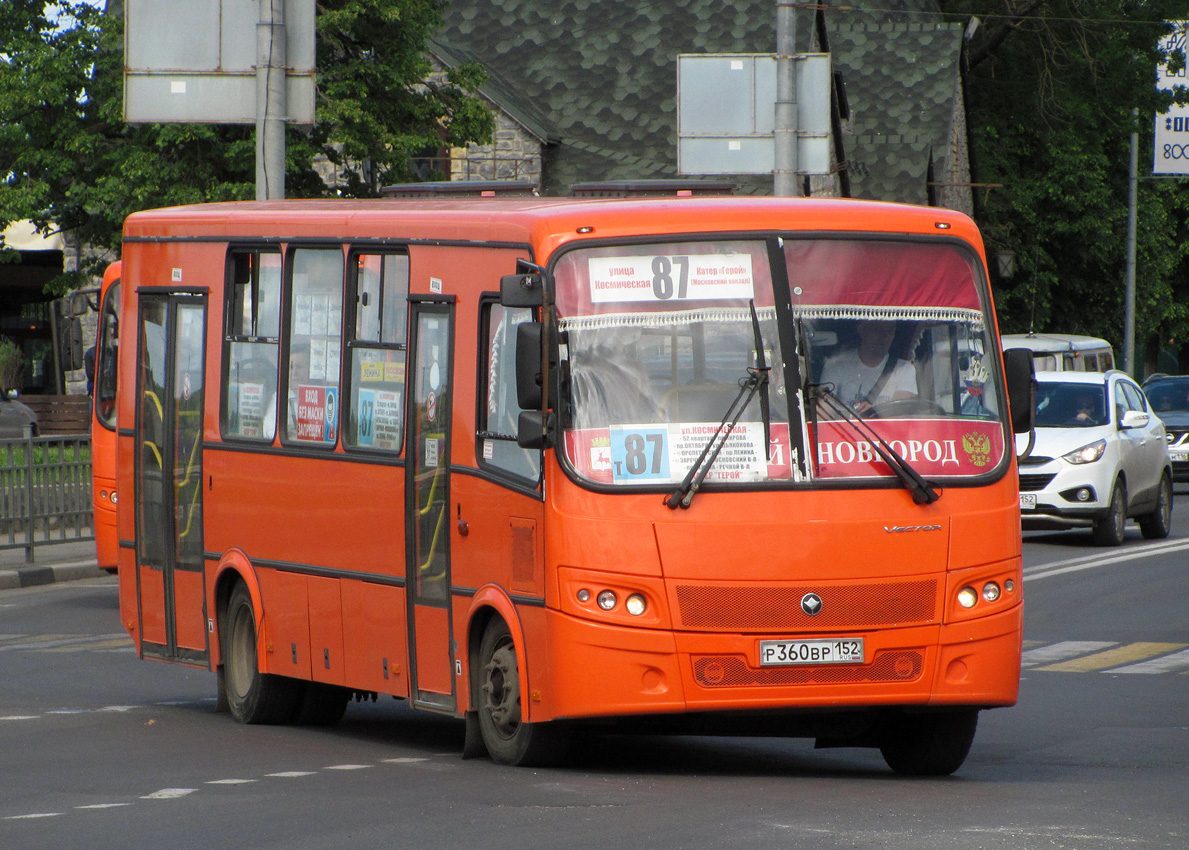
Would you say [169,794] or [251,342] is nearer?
[169,794]

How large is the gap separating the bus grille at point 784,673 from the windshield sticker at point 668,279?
149 centimetres

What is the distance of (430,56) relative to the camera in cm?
3700

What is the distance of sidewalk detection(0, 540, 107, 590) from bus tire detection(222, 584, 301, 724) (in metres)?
9.15

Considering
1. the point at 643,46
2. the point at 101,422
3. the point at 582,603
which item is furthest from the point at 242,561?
the point at 643,46

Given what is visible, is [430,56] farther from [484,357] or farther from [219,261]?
[484,357]

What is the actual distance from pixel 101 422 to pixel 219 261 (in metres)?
7.39

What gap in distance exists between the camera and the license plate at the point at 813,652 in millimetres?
8766

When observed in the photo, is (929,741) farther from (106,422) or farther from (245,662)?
(106,422)

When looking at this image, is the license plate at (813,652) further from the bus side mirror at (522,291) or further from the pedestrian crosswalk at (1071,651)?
the pedestrian crosswalk at (1071,651)

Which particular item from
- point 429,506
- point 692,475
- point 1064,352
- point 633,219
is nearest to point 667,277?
point 633,219

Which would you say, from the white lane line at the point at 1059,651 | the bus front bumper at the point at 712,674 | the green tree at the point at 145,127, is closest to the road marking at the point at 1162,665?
the white lane line at the point at 1059,651

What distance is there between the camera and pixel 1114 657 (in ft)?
48.8

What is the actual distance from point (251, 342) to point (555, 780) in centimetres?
374

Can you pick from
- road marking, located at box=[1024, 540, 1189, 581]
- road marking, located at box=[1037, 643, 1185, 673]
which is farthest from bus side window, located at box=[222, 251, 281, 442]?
road marking, located at box=[1024, 540, 1189, 581]
